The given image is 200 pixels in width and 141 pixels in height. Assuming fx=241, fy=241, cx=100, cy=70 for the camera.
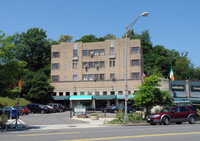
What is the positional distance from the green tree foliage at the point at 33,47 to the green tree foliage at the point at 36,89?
1260cm

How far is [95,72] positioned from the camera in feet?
192

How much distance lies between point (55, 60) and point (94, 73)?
1102 centimetres

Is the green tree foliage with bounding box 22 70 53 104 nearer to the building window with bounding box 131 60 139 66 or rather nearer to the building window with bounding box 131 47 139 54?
the building window with bounding box 131 60 139 66

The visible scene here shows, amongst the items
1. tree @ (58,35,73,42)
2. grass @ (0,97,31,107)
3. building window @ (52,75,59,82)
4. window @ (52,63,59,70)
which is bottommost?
grass @ (0,97,31,107)

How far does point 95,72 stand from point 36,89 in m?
14.4

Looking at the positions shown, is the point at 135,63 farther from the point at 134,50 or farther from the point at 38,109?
the point at 38,109

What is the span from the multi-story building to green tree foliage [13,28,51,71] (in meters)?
9.87

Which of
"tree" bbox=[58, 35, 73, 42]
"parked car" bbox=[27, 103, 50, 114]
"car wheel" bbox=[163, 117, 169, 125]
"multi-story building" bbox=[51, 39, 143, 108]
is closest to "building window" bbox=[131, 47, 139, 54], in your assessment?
"multi-story building" bbox=[51, 39, 143, 108]

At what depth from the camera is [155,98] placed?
2458cm

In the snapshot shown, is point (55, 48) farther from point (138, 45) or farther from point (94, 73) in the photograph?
point (138, 45)

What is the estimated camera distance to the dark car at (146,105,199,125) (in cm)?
2136

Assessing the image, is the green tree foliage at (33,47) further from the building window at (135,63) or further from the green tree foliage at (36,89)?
the building window at (135,63)

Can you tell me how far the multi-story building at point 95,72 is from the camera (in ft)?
184

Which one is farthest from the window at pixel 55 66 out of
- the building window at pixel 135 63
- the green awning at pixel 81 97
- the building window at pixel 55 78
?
the building window at pixel 135 63
